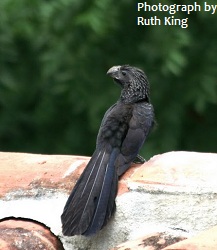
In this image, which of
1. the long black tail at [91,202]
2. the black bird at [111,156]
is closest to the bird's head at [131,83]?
the black bird at [111,156]

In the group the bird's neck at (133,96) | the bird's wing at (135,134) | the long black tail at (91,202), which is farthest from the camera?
the bird's neck at (133,96)

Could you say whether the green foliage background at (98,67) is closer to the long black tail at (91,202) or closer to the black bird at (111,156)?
the black bird at (111,156)

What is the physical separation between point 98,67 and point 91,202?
156 inches

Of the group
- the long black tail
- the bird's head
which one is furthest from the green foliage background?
the long black tail

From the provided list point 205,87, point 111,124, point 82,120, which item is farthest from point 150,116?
point 82,120

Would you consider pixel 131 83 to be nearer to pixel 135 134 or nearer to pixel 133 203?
pixel 135 134

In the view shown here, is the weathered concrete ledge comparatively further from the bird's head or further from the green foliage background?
the green foliage background

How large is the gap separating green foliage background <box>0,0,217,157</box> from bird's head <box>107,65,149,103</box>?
177 centimetres

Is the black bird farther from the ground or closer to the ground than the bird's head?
closer to the ground

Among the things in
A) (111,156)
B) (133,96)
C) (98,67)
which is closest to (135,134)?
(111,156)

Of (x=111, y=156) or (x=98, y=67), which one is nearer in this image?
(x=111, y=156)

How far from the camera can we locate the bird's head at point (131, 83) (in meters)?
4.04

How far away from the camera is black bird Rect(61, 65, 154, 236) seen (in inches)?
111

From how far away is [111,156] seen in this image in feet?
10.8
